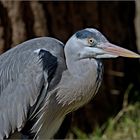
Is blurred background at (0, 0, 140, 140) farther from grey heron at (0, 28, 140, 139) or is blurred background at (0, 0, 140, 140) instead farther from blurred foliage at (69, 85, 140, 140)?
grey heron at (0, 28, 140, 139)

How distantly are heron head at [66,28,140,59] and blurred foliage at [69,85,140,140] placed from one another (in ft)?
5.17

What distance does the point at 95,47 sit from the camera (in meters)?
3.57

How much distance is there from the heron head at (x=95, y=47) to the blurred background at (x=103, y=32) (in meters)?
1.26

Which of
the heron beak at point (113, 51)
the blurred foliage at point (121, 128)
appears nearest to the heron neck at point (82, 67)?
the heron beak at point (113, 51)

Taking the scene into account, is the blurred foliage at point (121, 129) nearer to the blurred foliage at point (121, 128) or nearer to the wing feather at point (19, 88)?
the blurred foliage at point (121, 128)

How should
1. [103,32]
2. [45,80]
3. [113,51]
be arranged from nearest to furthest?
[113,51] < [45,80] < [103,32]

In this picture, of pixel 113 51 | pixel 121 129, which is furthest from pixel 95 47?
pixel 121 129

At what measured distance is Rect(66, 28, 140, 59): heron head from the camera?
139 inches

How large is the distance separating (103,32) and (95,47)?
1.85 m

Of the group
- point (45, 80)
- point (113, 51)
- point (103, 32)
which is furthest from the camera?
point (103, 32)

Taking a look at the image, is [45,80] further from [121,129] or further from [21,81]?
[121,129]

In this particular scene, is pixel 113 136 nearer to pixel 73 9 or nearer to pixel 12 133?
pixel 73 9

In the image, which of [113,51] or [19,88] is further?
[19,88]

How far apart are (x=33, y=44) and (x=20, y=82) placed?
25 cm
